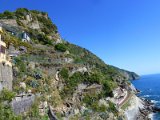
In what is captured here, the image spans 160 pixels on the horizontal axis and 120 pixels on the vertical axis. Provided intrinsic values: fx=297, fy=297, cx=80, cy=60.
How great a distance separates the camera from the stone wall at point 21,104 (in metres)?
35.7

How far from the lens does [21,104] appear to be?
122 feet

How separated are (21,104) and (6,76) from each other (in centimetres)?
414

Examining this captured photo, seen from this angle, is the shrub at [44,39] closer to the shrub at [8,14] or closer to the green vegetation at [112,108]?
the shrub at [8,14]

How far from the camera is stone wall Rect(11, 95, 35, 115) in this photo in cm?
3567

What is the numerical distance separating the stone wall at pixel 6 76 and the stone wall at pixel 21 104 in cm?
227

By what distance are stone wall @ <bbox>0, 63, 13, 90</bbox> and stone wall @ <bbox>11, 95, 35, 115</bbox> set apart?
7.46 ft

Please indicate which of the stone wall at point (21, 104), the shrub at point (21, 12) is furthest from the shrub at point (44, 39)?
the stone wall at point (21, 104)

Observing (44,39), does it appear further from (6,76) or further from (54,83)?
(6,76)

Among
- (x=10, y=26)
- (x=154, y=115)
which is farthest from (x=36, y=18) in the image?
(x=154, y=115)

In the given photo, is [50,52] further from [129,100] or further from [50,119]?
[129,100]

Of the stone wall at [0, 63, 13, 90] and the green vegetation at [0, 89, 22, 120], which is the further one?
the stone wall at [0, 63, 13, 90]

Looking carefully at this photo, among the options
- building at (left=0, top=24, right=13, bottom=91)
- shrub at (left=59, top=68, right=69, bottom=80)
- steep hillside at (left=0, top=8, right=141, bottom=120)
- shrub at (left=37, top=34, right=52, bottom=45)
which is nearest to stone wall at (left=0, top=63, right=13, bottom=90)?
building at (left=0, top=24, right=13, bottom=91)

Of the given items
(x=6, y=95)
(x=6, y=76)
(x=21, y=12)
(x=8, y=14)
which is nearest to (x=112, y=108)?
(x=6, y=76)

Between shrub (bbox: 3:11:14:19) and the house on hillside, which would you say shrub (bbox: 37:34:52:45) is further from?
shrub (bbox: 3:11:14:19)
